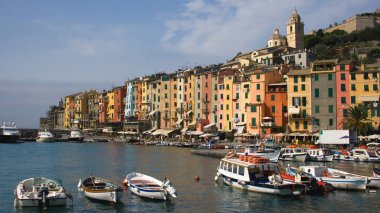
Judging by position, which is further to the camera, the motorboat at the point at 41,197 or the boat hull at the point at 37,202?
the boat hull at the point at 37,202

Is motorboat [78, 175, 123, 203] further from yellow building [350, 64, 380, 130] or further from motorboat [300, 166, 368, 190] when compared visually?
yellow building [350, 64, 380, 130]

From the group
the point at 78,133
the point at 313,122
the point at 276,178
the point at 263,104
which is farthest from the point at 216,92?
the point at 276,178

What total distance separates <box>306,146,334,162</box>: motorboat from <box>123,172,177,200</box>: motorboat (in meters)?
29.4

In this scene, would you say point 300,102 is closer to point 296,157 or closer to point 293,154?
point 293,154

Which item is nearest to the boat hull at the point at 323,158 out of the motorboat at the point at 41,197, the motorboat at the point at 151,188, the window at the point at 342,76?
the window at the point at 342,76

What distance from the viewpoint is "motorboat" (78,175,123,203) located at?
29.2m

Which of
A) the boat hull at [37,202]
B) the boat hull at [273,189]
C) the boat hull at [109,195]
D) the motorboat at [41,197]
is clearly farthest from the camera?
the boat hull at [273,189]

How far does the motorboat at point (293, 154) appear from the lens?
56188 mm

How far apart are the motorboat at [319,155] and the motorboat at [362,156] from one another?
1.73 m

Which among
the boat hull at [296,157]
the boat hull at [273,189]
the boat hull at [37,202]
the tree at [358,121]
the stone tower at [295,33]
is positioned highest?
the stone tower at [295,33]

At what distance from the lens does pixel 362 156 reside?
5509 centimetres

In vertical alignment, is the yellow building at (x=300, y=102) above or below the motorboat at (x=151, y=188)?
above

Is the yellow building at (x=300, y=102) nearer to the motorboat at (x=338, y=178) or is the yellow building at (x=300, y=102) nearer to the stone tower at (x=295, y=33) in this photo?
the motorboat at (x=338, y=178)

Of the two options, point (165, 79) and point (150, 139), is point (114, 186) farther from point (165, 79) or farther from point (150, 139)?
point (165, 79)
